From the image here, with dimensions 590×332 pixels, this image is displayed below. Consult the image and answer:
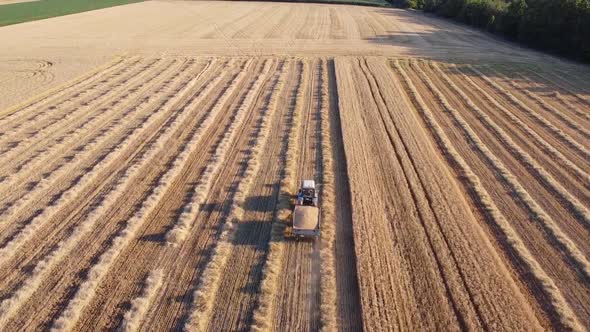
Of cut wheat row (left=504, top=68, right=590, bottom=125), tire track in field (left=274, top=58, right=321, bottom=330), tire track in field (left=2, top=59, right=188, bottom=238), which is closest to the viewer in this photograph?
tire track in field (left=274, top=58, right=321, bottom=330)

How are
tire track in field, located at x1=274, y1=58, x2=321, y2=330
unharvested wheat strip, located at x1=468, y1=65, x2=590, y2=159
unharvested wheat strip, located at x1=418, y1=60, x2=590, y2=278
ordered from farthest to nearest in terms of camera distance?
unharvested wheat strip, located at x1=468, y1=65, x2=590, y2=159 < unharvested wheat strip, located at x1=418, y1=60, x2=590, y2=278 < tire track in field, located at x1=274, y1=58, x2=321, y2=330

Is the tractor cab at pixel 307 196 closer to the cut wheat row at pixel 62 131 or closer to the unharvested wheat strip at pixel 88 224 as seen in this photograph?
the unharvested wheat strip at pixel 88 224

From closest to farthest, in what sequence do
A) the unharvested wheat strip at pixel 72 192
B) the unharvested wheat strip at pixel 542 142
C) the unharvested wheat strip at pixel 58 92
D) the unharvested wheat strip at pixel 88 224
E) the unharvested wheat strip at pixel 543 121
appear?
1. the unharvested wheat strip at pixel 88 224
2. the unharvested wheat strip at pixel 72 192
3. the unharvested wheat strip at pixel 542 142
4. the unharvested wheat strip at pixel 543 121
5. the unharvested wheat strip at pixel 58 92

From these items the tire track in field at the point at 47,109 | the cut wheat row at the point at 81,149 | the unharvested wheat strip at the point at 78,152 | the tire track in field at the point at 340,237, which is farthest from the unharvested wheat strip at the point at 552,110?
the tire track in field at the point at 47,109

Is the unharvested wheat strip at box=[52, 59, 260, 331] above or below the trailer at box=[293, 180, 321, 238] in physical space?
below

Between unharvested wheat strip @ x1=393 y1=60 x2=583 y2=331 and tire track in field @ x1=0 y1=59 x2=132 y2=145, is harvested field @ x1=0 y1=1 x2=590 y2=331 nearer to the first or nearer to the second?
unharvested wheat strip @ x1=393 y1=60 x2=583 y2=331

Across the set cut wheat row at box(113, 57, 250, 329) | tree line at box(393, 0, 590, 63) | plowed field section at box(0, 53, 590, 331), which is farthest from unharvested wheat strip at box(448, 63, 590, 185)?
tree line at box(393, 0, 590, 63)

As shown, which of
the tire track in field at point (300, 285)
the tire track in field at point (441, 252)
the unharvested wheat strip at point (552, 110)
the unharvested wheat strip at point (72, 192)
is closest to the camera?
the tire track in field at point (300, 285)
